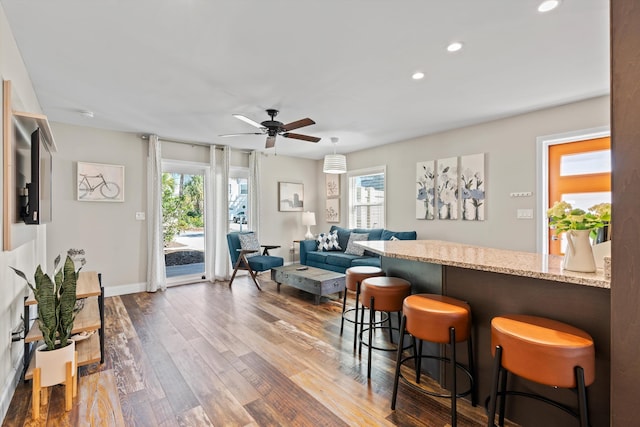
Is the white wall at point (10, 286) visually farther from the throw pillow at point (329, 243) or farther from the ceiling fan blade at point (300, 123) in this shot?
the throw pillow at point (329, 243)

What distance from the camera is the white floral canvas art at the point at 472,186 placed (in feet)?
14.0

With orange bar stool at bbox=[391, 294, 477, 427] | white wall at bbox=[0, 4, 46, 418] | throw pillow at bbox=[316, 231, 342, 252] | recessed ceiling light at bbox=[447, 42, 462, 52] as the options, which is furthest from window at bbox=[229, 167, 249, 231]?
orange bar stool at bbox=[391, 294, 477, 427]

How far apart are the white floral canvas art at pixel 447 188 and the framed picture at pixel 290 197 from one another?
3116 mm

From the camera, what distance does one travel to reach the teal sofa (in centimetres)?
489

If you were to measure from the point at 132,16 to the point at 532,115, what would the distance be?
427cm

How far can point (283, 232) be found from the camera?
666 cm

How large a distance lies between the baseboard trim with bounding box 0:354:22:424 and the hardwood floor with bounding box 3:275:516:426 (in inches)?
1.6

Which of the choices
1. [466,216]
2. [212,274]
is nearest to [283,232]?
[212,274]

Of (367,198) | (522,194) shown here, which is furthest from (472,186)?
(367,198)

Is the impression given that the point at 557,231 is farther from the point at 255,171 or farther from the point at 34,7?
the point at 255,171

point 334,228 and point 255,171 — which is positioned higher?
point 255,171

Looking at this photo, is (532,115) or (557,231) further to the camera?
(532,115)

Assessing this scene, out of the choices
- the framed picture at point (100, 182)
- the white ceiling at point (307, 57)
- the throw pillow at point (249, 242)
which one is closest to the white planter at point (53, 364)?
the white ceiling at point (307, 57)

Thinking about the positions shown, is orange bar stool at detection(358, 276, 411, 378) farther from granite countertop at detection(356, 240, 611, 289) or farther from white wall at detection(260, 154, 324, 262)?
white wall at detection(260, 154, 324, 262)
